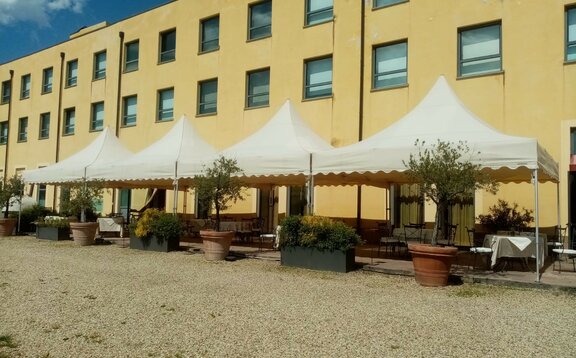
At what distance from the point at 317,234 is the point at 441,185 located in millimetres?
2762

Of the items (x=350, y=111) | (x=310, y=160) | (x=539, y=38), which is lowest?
(x=310, y=160)

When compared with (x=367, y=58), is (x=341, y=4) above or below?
above

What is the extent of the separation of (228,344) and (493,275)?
5.77 meters

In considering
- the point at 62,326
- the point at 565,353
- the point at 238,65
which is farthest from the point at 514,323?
the point at 238,65

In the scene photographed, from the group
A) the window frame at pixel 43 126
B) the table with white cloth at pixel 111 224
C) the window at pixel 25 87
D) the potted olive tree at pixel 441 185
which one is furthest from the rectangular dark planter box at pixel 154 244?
the window at pixel 25 87

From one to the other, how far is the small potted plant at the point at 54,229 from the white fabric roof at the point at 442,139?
32.5ft

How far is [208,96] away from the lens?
18.7 meters

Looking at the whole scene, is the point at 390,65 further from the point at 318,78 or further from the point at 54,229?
the point at 54,229

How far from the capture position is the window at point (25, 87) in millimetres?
27672

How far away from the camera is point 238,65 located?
57.8ft

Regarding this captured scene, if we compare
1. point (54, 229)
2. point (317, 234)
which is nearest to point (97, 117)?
point (54, 229)

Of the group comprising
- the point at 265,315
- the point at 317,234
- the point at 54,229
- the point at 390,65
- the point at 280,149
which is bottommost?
the point at 265,315

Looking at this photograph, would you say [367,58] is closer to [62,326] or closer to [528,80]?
[528,80]

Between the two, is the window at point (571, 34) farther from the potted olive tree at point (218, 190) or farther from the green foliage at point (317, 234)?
the potted olive tree at point (218, 190)
